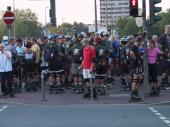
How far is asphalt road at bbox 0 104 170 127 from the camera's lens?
15539 mm

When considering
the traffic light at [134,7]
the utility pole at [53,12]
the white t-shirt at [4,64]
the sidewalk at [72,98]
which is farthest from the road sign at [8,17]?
the utility pole at [53,12]

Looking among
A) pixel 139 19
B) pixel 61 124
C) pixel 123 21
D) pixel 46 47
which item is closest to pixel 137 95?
pixel 139 19

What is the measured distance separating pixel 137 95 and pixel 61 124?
6.49 m

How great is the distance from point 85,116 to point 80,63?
698 centimetres

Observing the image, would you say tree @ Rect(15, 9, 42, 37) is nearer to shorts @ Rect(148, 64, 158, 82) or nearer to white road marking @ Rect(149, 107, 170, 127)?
shorts @ Rect(148, 64, 158, 82)

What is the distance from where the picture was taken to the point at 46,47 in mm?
24219

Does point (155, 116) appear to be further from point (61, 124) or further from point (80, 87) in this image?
point (80, 87)

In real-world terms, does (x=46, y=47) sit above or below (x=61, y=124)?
above

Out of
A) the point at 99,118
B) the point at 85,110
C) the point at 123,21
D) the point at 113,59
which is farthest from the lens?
the point at 123,21

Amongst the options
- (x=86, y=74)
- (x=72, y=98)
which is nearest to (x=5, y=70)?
(x=72, y=98)

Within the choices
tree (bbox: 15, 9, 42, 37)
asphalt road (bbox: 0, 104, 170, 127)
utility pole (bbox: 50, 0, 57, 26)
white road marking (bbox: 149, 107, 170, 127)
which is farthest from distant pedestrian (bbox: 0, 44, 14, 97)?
tree (bbox: 15, 9, 42, 37)

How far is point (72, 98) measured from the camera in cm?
2261

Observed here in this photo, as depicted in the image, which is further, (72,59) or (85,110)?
(72,59)

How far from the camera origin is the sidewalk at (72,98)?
70.5 ft
